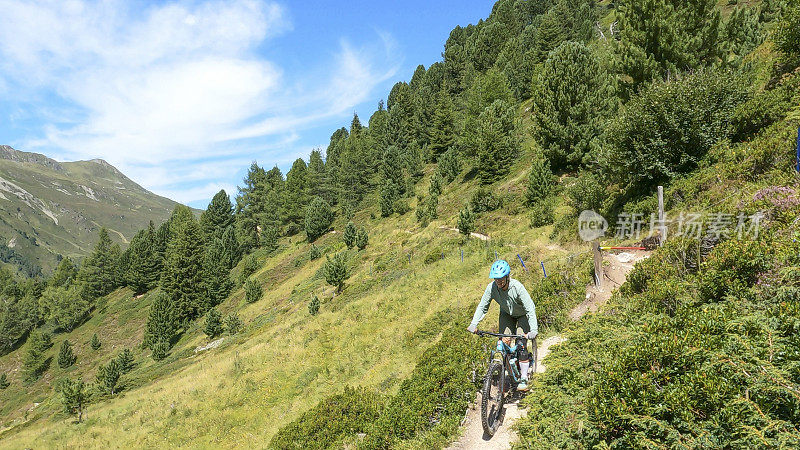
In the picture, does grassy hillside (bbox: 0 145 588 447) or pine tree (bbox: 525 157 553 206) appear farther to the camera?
pine tree (bbox: 525 157 553 206)

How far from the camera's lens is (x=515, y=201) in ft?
109

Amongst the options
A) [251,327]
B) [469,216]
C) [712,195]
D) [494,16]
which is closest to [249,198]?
[251,327]

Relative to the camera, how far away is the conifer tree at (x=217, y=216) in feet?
258

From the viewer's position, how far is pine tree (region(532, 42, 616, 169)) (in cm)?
2823

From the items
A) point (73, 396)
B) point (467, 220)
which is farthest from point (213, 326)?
point (467, 220)

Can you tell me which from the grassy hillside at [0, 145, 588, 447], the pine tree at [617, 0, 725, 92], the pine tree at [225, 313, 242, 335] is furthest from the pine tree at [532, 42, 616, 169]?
the pine tree at [225, 313, 242, 335]

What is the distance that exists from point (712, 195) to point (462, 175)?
40.4 meters

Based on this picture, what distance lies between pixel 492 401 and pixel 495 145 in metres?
36.6

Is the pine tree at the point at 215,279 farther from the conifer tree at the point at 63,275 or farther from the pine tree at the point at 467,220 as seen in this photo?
the conifer tree at the point at 63,275

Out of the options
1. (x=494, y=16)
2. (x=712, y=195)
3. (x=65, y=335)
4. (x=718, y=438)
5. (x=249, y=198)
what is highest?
(x=494, y=16)

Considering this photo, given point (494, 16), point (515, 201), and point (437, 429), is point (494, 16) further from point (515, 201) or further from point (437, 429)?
point (437, 429)

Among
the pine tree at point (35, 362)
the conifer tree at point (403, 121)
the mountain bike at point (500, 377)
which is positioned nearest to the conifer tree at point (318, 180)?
the conifer tree at point (403, 121)

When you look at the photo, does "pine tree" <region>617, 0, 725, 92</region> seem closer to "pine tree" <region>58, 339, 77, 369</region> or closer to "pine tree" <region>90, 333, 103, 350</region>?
"pine tree" <region>90, 333, 103, 350</region>

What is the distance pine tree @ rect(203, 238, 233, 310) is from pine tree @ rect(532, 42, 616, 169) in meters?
51.6
